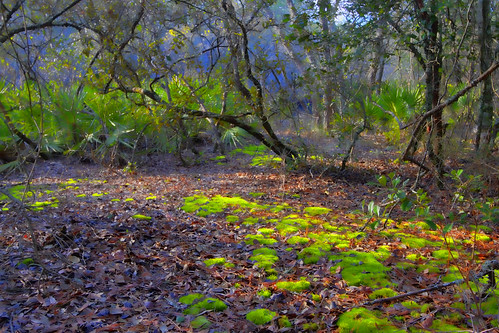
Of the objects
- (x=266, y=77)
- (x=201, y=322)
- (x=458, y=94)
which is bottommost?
(x=201, y=322)

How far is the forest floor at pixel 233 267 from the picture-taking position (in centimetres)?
284

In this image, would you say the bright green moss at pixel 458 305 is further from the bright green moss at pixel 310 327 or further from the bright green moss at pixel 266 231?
the bright green moss at pixel 266 231

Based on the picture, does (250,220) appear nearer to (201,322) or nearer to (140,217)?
(140,217)

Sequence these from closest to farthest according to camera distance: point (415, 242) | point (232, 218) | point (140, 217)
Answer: point (415, 242), point (140, 217), point (232, 218)

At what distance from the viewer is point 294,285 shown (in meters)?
3.44

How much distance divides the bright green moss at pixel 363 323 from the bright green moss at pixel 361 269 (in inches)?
22.5

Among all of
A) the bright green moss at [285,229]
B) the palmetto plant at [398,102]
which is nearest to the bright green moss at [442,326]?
the bright green moss at [285,229]

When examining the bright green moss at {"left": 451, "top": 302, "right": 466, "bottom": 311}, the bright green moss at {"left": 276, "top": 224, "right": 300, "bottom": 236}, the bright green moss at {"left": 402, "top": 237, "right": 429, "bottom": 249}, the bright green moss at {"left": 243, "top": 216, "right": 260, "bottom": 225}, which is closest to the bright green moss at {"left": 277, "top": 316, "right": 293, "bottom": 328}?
the bright green moss at {"left": 451, "top": 302, "right": 466, "bottom": 311}

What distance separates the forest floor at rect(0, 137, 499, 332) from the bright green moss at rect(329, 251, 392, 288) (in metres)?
0.02

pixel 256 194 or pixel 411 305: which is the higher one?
pixel 256 194

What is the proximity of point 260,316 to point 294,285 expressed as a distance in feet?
1.91

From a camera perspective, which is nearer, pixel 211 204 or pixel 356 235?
pixel 356 235

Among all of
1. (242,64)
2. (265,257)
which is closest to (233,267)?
(265,257)

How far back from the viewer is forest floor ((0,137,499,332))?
284 cm
